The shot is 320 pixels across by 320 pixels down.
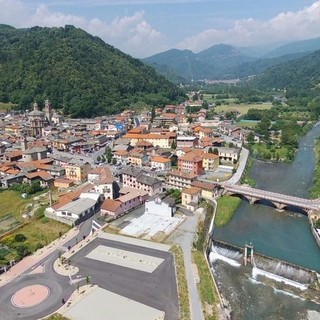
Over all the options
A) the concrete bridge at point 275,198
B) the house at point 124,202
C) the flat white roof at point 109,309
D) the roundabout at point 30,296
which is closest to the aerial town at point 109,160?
the house at point 124,202

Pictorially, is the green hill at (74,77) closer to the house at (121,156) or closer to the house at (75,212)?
the house at (121,156)

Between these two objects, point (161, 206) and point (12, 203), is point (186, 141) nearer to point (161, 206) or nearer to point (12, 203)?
point (161, 206)

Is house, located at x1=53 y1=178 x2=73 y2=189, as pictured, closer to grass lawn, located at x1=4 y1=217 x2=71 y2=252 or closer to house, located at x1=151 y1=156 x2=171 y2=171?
grass lawn, located at x1=4 y1=217 x2=71 y2=252

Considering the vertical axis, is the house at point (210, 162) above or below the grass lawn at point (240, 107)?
above

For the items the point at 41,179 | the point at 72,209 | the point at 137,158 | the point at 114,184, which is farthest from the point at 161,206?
the point at 137,158

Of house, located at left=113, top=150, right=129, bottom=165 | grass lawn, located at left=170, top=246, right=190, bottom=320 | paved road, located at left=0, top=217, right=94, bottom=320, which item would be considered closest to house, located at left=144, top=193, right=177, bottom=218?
grass lawn, located at left=170, top=246, right=190, bottom=320

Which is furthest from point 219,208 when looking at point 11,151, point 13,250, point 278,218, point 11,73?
point 11,73
